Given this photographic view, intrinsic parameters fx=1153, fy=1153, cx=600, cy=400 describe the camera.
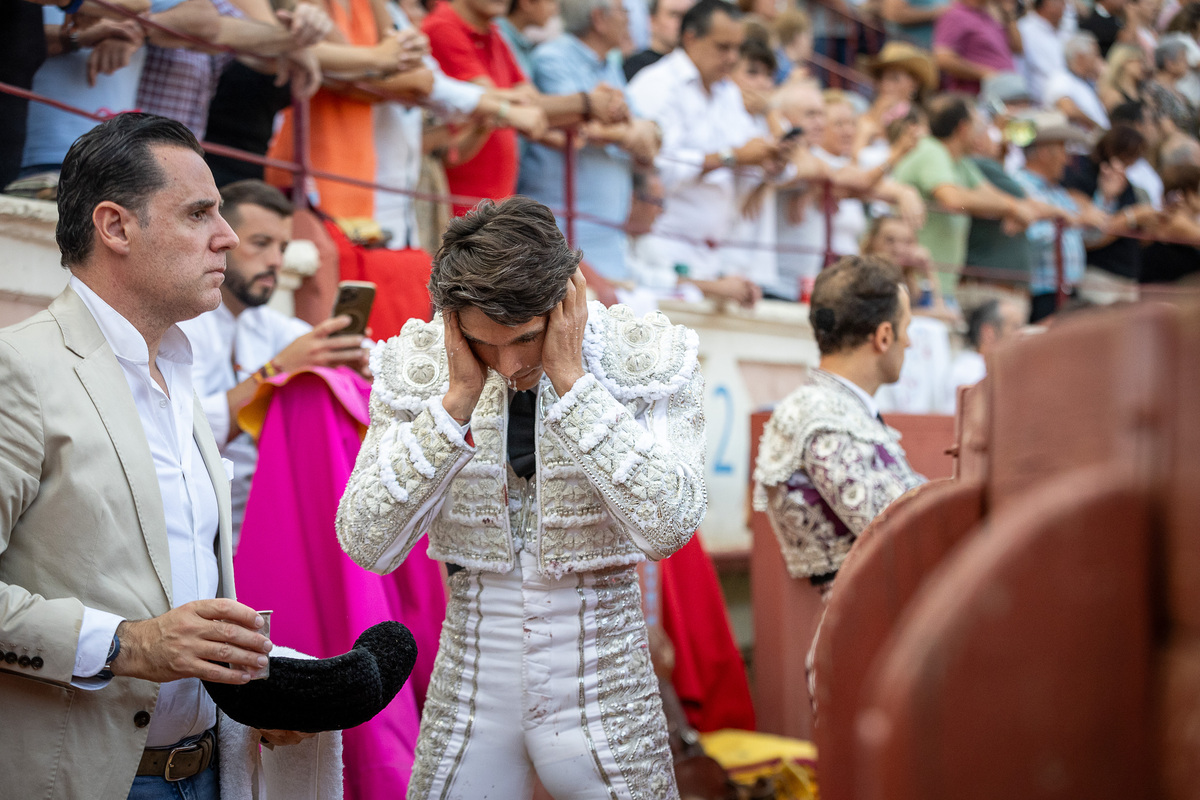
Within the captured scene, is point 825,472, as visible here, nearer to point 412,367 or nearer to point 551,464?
point 551,464

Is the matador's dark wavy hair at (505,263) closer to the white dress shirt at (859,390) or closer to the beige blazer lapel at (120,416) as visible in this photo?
the beige blazer lapel at (120,416)

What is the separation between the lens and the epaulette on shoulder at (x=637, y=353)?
2021 mm

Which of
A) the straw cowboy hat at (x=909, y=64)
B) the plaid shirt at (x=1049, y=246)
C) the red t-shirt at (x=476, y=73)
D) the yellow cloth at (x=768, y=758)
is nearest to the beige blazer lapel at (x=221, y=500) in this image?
the yellow cloth at (x=768, y=758)

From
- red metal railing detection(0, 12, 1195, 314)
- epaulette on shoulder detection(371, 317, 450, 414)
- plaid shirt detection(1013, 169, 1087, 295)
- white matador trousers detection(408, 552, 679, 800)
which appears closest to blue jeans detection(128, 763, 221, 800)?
white matador trousers detection(408, 552, 679, 800)

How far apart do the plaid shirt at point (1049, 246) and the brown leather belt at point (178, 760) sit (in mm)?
6788

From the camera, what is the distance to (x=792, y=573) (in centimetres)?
309

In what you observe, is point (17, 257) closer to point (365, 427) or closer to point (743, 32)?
point (365, 427)

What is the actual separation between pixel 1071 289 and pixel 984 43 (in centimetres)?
403

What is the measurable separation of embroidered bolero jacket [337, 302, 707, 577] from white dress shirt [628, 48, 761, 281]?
385 centimetres

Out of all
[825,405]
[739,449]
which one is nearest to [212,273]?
[825,405]

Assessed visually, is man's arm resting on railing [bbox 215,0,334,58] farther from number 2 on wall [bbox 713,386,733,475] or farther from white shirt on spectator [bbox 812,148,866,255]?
white shirt on spectator [bbox 812,148,866,255]

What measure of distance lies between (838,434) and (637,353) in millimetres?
970

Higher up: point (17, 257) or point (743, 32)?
point (743, 32)

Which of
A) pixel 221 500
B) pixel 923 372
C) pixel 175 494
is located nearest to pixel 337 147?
pixel 221 500
